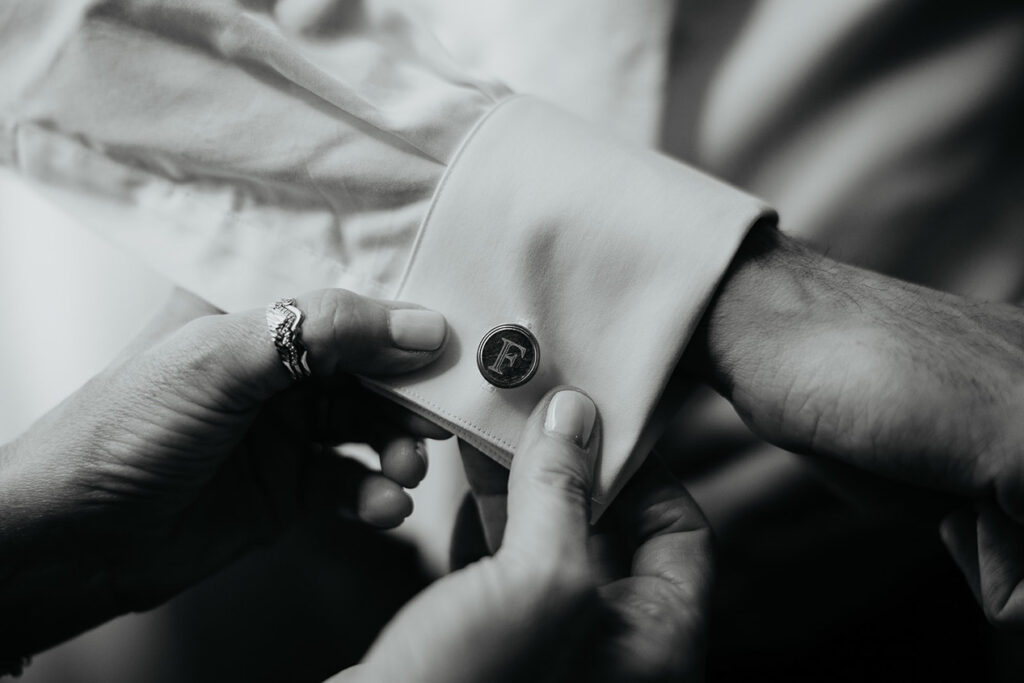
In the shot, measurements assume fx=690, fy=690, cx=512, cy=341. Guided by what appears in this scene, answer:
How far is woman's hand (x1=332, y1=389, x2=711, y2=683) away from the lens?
0.55 metres

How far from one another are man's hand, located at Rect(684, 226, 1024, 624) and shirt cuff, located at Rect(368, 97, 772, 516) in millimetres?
71

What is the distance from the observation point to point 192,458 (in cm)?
81

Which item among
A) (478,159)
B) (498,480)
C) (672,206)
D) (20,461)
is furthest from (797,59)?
(20,461)

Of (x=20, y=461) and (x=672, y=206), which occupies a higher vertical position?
(x=672, y=206)

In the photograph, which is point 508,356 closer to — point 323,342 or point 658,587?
point 323,342

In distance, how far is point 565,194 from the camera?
0.74m

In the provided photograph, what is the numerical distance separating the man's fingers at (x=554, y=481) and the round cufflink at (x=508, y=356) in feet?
0.14

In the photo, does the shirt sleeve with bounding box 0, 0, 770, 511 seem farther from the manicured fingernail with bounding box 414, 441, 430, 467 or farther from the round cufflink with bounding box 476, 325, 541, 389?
the manicured fingernail with bounding box 414, 441, 430, 467

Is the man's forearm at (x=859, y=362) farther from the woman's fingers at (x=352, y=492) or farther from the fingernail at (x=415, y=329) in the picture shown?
the woman's fingers at (x=352, y=492)

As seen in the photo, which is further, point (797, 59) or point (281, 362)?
point (797, 59)

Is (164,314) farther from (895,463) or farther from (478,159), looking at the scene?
(895,463)

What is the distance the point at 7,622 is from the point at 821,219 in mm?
1238

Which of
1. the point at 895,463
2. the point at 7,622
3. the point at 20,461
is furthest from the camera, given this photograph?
the point at 7,622

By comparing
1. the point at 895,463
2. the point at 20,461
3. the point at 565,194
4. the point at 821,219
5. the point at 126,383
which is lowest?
the point at 20,461
